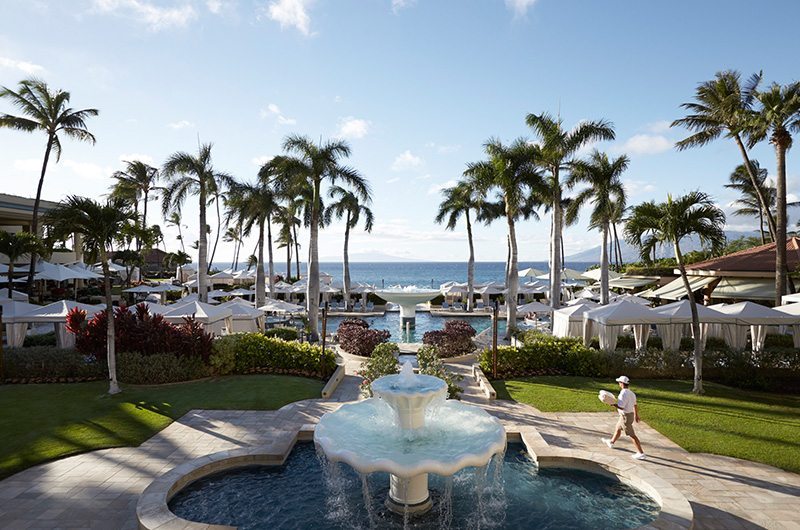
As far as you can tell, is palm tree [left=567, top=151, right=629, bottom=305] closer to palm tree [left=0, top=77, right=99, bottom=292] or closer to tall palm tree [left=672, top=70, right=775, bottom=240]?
tall palm tree [left=672, top=70, right=775, bottom=240]

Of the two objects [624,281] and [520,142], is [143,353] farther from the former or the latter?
[624,281]

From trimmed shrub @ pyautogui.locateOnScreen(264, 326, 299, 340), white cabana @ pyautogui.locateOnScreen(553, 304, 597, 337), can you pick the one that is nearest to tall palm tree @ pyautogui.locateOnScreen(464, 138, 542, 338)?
white cabana @ pyautogui.locateOnScreen(553, 304, 597, 337)

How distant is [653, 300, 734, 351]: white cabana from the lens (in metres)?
15.8

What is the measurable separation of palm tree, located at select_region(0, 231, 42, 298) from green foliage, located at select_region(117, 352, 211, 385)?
47.4ft

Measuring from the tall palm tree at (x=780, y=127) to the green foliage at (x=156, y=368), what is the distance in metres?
23.4

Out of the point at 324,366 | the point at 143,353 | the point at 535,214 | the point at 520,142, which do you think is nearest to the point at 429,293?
the point at 520,142

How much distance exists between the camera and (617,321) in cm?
1580

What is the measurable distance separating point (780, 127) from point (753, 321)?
9.73m

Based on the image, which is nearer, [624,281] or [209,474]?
[209,474]

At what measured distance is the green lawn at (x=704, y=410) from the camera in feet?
31.2

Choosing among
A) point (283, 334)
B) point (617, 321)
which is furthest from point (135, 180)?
point (617, 321)

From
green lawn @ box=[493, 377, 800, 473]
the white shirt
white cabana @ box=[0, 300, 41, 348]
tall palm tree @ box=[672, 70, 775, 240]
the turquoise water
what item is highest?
tall palm tree @ box=[672, 70, 775, 240]

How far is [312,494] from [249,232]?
26.3 metres

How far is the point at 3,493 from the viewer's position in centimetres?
752
